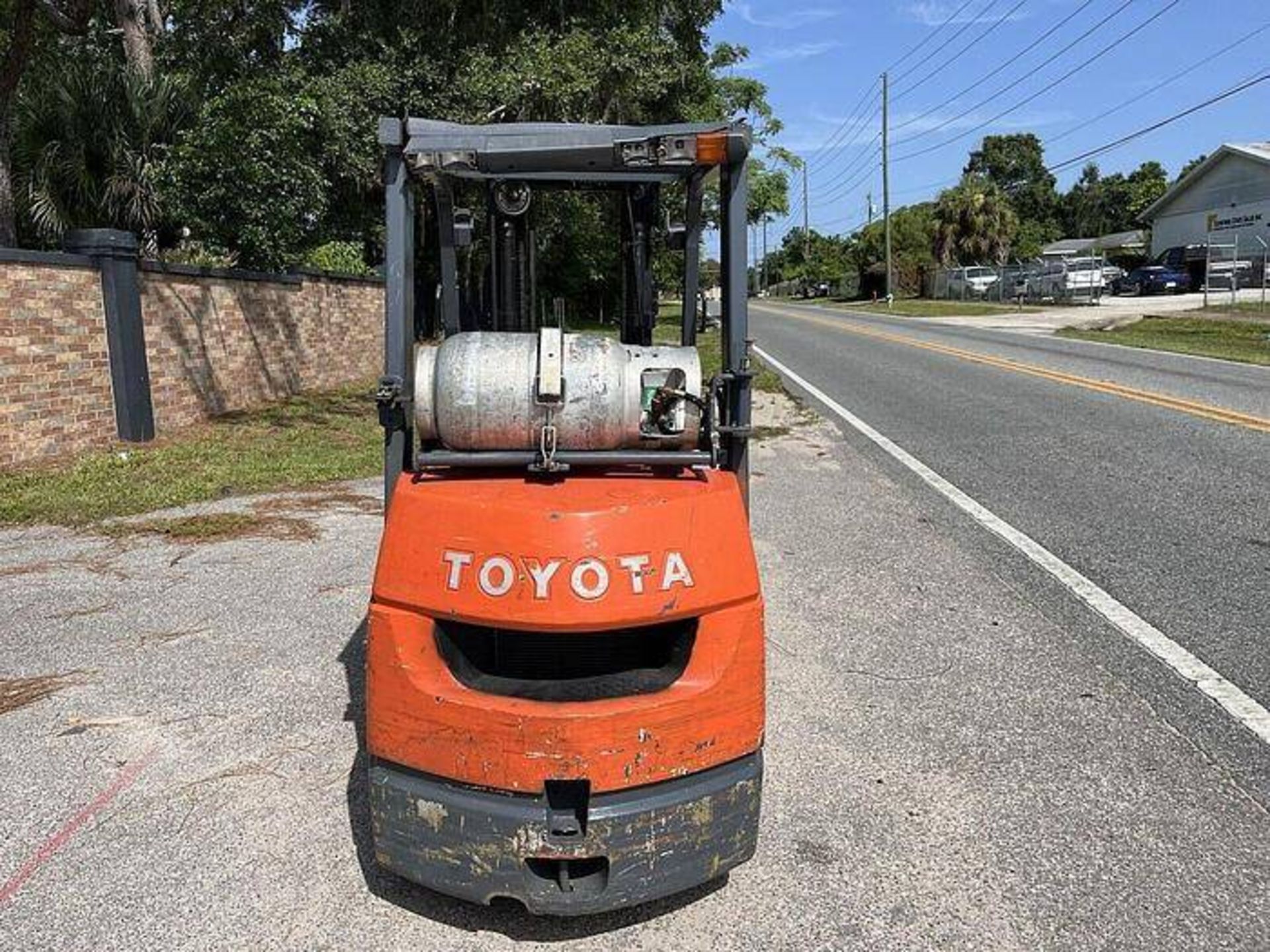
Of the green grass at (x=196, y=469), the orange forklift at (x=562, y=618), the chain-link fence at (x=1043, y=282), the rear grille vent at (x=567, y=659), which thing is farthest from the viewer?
the chain-link fence at (x=1043, y=282)

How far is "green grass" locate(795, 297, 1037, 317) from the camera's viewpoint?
141 ft

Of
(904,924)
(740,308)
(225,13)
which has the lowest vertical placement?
(904,924)

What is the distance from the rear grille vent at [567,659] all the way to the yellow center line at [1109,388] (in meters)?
10.2

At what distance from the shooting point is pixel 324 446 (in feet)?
37.5

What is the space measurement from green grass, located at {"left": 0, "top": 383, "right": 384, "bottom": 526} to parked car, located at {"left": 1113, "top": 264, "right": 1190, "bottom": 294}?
4355 cm

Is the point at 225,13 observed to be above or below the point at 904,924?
above

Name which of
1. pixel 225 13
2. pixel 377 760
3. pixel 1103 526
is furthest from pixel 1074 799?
pixel 225 13

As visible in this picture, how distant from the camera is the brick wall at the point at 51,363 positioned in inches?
374

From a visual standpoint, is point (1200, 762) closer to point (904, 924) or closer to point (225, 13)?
point (904, 924)

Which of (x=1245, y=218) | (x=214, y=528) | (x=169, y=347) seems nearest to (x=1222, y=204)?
(x=1245, y=218)

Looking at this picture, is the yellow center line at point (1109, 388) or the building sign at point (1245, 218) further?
the building sign at point (1245, 218)

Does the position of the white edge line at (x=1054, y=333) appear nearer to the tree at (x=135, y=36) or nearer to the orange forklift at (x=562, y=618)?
the tree at (x=135, y=36)

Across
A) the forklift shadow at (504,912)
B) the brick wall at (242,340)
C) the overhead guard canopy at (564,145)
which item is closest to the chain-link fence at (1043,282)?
the brick wall at (242,340)

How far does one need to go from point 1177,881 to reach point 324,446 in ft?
31.9
